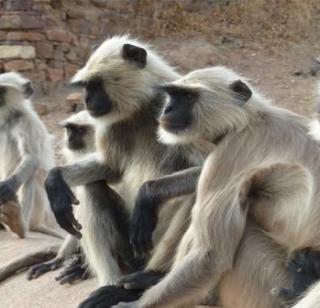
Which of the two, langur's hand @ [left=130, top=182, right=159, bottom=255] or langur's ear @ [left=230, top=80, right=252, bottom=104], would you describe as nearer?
langur's ear @ [left=230, top=80, right=252, bottom=104]

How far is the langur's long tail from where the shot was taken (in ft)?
19.1

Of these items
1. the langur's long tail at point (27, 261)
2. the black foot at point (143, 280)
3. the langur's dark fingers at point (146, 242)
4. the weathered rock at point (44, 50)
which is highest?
the langur's dark fingers at point (146, 242)

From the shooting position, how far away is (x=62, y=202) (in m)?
4.58

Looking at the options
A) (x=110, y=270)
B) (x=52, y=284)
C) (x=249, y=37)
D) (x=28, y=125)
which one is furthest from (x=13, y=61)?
(x=110, y=270)

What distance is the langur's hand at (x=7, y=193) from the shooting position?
6910 mm

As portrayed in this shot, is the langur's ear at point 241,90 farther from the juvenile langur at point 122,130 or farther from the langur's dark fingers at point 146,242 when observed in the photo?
the langur's dark fingers at point 146,242

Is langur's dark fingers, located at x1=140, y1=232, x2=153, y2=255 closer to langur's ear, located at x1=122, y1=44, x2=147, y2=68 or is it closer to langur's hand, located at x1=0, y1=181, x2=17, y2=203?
langur's ear, located at x1=122, y1=44, x2=147, y2=68

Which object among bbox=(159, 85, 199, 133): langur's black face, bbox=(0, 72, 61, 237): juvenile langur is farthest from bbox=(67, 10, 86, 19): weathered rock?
bbox=(159, 85, 199, 133): langur's black face

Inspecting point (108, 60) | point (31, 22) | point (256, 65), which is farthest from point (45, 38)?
point (108, 60)

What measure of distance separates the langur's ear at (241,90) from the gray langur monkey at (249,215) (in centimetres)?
12

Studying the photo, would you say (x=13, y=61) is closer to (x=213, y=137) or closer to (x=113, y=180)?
(x=113, y=180)

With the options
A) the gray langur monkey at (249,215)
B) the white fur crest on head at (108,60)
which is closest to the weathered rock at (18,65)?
the white fur crest on head at (108,60)

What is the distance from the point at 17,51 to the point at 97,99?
781 cm

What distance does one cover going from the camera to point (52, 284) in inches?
207
